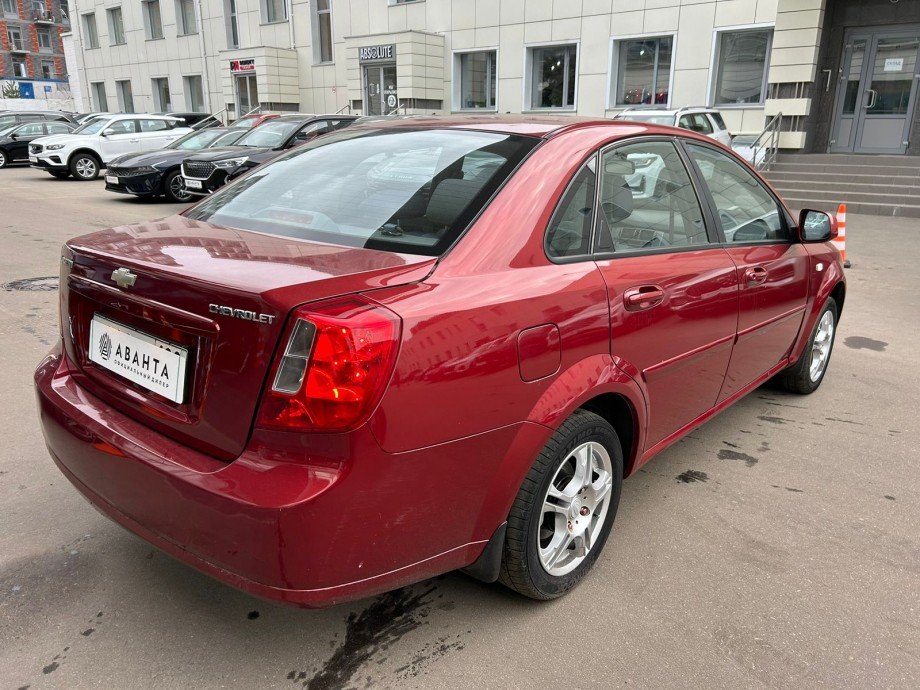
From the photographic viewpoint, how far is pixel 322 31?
27.9m

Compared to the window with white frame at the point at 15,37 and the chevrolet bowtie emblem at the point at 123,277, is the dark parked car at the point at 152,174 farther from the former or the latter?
the window with white frame at the point at 15,37

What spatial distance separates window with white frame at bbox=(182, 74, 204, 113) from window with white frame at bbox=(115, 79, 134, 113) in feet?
17.7

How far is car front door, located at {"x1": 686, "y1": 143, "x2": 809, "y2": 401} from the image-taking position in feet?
10.8

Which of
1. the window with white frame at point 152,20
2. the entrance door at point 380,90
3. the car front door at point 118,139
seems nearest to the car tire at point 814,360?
the car front door at point 118,139

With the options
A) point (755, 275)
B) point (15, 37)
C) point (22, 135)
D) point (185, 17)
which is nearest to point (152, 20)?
point (185, 17)

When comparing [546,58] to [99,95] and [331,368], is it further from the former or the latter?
[99,95]

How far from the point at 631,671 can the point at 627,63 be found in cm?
2067

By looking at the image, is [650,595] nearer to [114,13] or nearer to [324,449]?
[324,449]

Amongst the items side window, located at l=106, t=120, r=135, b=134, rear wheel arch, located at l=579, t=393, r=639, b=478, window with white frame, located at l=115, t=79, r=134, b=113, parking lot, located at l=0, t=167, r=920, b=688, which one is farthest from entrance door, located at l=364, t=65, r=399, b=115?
rear wheel arch, located at l=579, t=393, r=639, b=478

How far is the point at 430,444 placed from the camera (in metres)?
1.92

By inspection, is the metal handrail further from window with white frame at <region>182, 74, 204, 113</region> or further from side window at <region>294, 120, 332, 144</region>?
window with white frame at <region>182, 74, 204, 113</region>

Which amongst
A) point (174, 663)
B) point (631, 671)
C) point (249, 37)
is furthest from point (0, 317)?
point (249, 37)

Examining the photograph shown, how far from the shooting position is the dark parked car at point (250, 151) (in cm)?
1224

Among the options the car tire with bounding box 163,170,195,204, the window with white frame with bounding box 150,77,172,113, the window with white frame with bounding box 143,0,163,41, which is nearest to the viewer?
the car tire with bounding box 163,170,195,204
